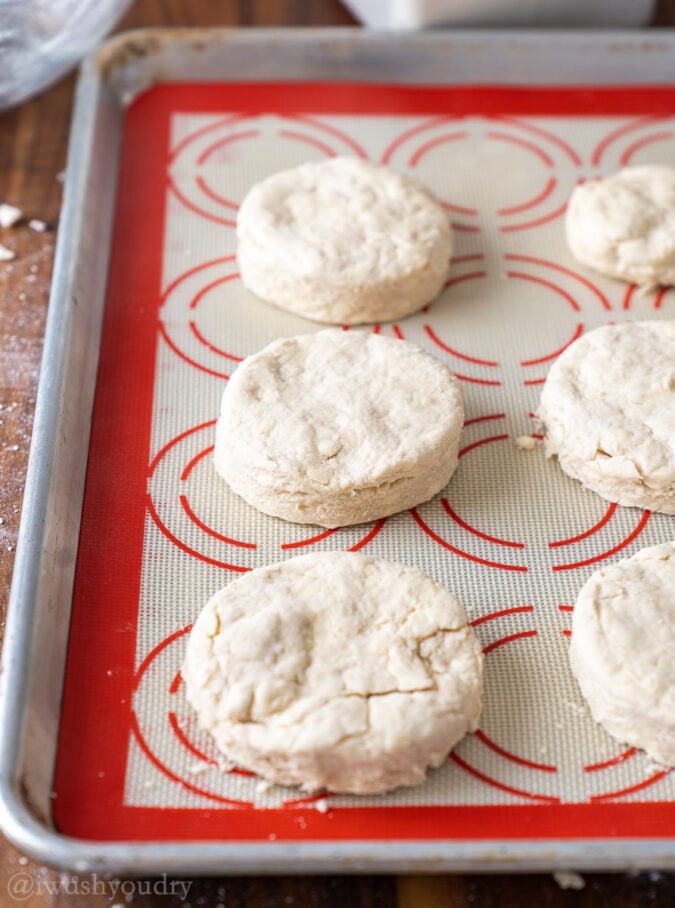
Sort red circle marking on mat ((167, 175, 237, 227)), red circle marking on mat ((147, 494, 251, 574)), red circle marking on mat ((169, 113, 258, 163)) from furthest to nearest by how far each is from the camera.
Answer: red circle marking on mat ((169, 113, 258, 163))
red circle marking on mat ((167, 175, 237, 227))
red circle marking on mat ((147, 494, 251, 574))

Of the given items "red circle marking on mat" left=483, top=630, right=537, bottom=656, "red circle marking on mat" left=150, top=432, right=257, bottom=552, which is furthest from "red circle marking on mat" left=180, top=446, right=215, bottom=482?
"red circle marking on mat" left=483, top=630, right=537, bottom=656

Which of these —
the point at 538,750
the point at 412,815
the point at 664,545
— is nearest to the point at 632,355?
the point at 664,545

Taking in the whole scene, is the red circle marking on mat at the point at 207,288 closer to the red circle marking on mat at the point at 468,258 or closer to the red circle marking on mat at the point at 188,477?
the red circle marking on mat at the point at 188,477

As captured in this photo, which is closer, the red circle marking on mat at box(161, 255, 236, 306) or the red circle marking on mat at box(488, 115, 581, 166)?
the red circle marking on mat at box(161, 255, 236, 306)

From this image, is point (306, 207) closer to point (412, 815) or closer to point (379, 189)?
point (379, 189)

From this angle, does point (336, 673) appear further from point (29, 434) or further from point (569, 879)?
point (29, 434)

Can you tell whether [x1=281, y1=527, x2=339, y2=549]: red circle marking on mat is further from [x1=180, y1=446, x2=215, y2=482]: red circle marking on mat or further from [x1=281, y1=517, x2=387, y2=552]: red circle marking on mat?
[x1=180, y1=446, x2=215, y2=482]: red circle marking on mat

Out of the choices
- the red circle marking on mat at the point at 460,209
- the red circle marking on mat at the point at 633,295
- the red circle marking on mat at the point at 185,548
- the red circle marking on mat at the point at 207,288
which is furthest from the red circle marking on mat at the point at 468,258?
the red circle marking on mat at the point at 185,548

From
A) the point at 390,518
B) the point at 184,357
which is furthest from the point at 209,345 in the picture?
the point at 390,518
